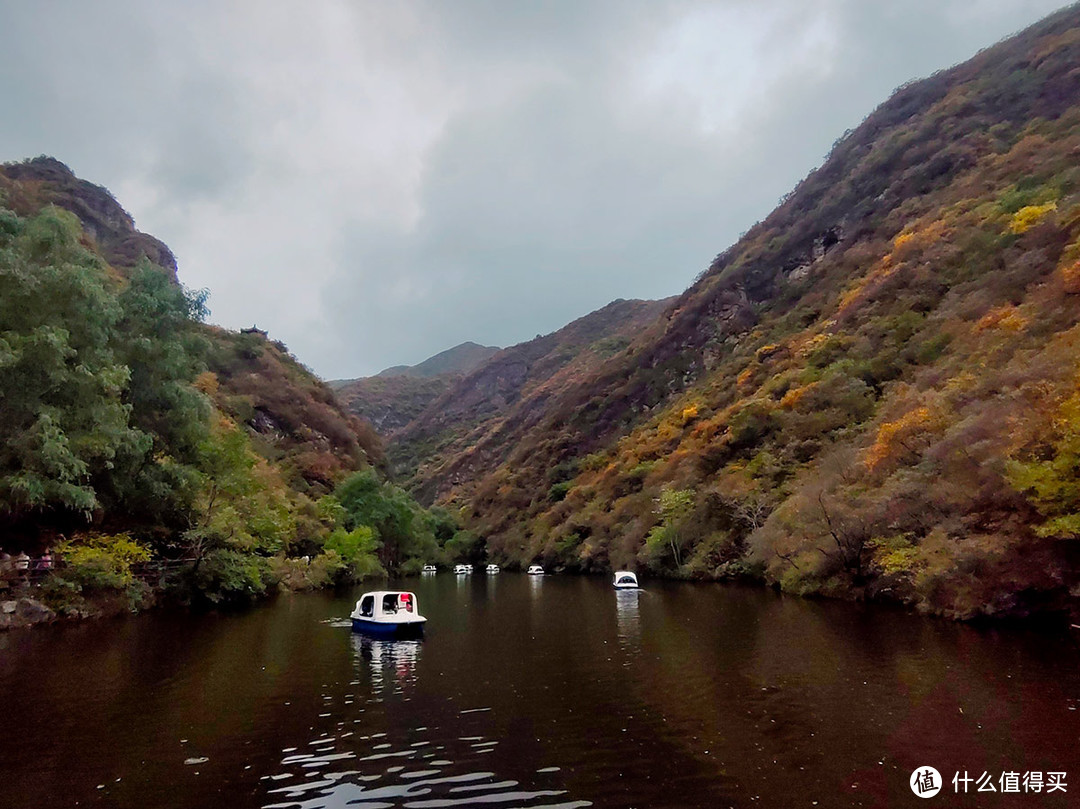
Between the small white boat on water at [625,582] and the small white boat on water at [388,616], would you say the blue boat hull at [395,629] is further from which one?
the small white boat on water at [625,582]

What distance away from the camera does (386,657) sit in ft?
72.2

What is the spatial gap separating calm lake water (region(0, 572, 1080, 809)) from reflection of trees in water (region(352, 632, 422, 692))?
125 millimetres

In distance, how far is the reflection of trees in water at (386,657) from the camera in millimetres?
18250

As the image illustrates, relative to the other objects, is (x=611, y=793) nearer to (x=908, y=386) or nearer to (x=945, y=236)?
(x=908, y=386)

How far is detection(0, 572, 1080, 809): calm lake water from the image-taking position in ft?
31.2

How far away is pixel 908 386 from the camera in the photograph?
42.4 metres

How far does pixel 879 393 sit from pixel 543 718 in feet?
149

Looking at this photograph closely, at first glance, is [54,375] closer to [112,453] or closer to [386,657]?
[112,453]

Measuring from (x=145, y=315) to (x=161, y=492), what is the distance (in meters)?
9.96

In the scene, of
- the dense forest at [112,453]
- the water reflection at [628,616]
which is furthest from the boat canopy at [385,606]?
the dense forest at [112,453]

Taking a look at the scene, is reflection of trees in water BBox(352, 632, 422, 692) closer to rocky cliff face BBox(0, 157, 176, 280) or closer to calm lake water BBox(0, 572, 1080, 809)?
calm lake water BBox(0, 572, 1080, 809)

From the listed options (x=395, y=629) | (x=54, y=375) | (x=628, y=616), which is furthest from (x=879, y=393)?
(x=54, y=375)

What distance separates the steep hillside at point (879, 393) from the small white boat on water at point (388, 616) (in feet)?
64.0

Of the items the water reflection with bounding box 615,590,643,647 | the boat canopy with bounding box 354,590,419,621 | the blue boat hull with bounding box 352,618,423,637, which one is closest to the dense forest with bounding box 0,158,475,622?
the boat canopy with bounding box 354,590,419,621
